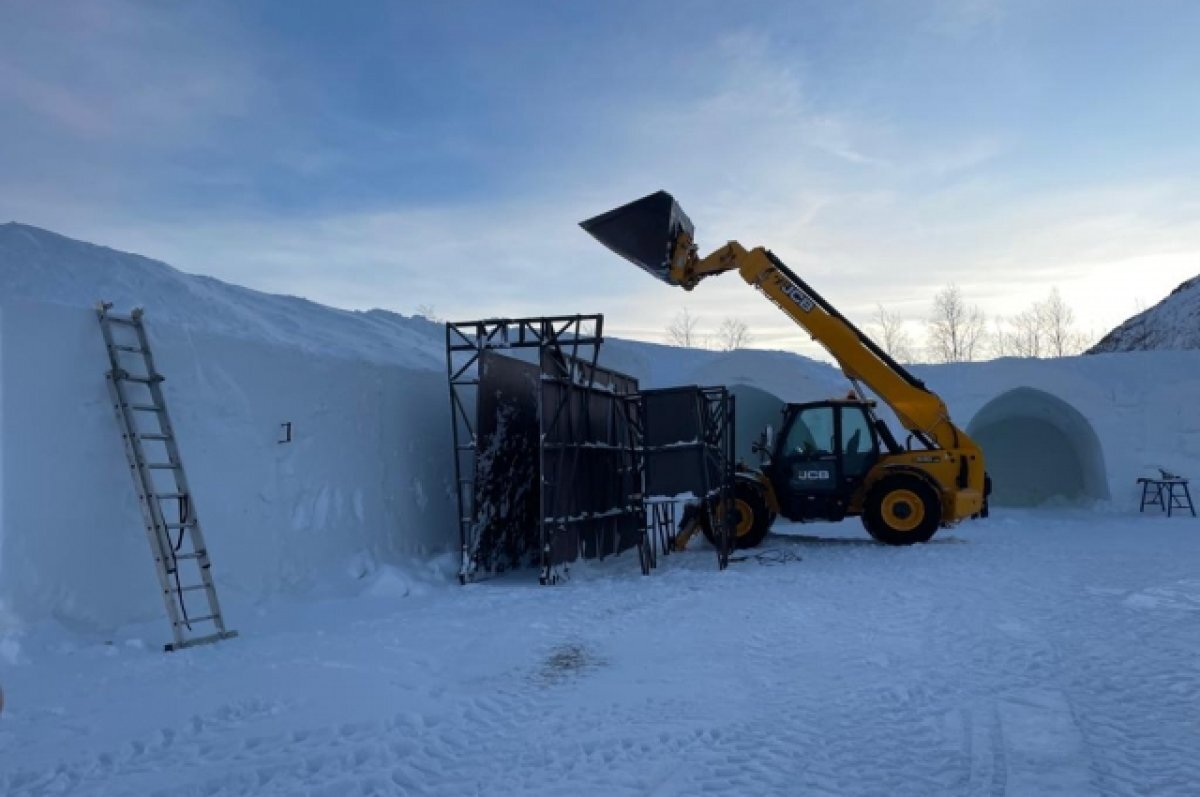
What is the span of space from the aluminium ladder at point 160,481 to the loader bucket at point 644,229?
19.1 ft

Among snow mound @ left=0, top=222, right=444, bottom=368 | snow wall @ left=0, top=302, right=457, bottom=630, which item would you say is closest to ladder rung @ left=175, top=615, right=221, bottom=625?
snow wall @ left=0, top=302, right=457, bottom=630

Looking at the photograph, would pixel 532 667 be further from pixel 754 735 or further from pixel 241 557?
pixel 241 557

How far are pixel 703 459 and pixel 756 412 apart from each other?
44.5ft

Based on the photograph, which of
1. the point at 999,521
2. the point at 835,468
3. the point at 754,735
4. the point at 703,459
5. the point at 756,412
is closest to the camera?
the point at 754,735

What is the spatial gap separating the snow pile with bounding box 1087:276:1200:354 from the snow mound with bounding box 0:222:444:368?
3363 cm

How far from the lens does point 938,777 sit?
4004 mm

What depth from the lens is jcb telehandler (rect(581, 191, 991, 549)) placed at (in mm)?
12773

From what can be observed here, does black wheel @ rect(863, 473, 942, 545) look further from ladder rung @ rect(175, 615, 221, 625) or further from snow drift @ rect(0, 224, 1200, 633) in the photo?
ladder rung @ rect(175, 615, 221, 625)

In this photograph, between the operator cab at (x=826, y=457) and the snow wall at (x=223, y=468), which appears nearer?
the snow wall at (x=223, y=468)

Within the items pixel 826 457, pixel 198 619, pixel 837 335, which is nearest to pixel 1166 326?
pixel 837 335

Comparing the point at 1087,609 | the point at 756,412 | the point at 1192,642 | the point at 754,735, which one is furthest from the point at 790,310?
the point at 756,412

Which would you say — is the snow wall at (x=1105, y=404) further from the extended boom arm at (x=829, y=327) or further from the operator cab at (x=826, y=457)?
the operator cab at (x=826, y=457)

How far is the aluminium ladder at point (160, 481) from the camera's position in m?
7.13

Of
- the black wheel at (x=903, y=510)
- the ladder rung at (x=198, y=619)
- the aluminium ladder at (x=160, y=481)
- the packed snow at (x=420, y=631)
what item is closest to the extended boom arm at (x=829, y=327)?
the black wheel at (x=903, y=510)
